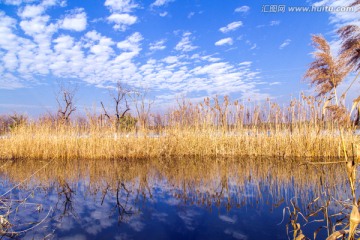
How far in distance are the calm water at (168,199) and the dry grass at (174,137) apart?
145 cm

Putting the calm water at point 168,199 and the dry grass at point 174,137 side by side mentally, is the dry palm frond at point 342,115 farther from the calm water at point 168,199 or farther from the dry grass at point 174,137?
the dry grass at point 174,137

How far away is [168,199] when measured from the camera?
4.46 metres

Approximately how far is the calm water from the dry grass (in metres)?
1.45

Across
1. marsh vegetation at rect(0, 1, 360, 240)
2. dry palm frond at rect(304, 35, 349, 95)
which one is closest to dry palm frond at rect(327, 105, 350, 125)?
marsh vegetation at rect(0, 1, 360, 240)

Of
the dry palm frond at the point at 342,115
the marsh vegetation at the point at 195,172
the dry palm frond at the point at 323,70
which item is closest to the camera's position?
the dry palm frond at the point at 342,115

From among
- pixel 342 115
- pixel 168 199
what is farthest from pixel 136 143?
pixel 342 115

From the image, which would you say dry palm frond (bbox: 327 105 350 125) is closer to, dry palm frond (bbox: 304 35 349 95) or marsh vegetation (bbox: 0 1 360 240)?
marsh vegetation (bbox: 0 1 360 240)

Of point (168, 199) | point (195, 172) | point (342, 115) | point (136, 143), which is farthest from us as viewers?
point (136, 143)

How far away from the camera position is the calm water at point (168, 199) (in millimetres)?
3104

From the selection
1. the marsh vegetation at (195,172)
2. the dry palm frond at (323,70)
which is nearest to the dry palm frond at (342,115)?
the marsh vegetation at (195,172)

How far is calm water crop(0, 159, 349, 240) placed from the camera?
3.10 metres

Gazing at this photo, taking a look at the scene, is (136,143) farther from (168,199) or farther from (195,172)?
(168,199)

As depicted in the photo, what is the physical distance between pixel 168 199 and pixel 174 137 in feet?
16.4

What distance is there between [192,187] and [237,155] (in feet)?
14.3
